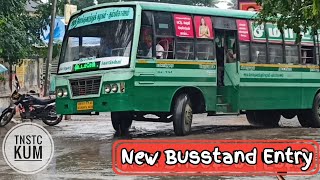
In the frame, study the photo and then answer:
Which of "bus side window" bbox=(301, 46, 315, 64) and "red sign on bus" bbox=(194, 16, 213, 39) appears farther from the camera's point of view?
"bus side window" bbox=(301, 46, 315, 64)

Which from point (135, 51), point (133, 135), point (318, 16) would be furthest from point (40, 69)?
point (318, 16)

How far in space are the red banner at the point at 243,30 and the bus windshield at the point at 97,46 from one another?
10.3ft

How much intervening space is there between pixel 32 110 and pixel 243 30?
255 inches

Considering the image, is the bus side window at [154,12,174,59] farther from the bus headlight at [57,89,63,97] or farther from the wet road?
the bus headlight at [57,89,63,97]

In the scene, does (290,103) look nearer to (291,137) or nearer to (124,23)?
(291,137)

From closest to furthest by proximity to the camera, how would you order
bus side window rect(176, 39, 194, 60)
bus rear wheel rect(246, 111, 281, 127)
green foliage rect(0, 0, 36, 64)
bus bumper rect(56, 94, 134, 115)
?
bus bumper rect(56, 94, 134, 115) < bus side window rect(176, 39, 194, 60) < bus rear wheel rect(246, 111, 281, 127) < green foliage rect(0, 0, 36, 64)

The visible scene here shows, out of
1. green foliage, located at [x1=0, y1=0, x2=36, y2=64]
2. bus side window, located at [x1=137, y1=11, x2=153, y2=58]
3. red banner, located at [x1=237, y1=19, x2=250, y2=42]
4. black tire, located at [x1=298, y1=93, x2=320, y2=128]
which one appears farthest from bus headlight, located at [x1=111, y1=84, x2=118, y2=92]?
green foliage, located at [x1=0, y1=0, x2=36, y2=64]

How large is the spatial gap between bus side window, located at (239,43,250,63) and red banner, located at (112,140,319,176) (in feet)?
22.8

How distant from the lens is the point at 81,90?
1230cm

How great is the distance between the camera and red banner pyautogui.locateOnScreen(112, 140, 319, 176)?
21.6 ft

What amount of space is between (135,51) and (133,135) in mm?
2519

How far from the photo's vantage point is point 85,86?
12219mm

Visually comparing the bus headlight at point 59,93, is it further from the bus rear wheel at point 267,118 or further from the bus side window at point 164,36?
the bus rear wheel at point 267,118

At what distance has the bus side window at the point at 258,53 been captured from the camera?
14.2 metres
